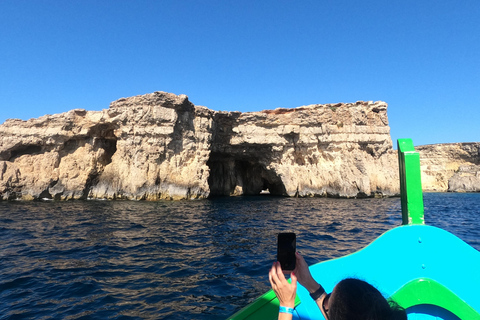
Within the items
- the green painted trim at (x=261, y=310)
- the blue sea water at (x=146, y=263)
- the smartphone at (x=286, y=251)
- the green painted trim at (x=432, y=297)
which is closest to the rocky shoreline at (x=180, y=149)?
the blue sea water at (x=146, y=263)

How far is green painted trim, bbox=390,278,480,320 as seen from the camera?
97.5 inches

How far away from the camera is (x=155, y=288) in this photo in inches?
196

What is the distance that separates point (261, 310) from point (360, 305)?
1.45 metres

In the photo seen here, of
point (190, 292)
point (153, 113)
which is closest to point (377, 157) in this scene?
point (153, 113)

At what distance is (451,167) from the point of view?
5347cm

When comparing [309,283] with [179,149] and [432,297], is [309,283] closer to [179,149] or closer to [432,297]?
[432,297]

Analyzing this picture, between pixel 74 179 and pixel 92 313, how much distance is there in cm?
2286

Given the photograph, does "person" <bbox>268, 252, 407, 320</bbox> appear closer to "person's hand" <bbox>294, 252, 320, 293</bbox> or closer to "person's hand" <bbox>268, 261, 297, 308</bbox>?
"person's hand" <bbox>268, 261, 297, 308</bbox>

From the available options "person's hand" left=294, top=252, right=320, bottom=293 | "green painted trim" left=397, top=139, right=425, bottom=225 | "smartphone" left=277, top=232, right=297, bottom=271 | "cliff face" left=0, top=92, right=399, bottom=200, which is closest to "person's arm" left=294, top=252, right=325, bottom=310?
"person's hand" left=294, top=252, right=320, bottom=293

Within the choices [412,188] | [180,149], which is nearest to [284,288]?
[412,188]

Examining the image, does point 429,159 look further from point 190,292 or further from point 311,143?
point 190,292

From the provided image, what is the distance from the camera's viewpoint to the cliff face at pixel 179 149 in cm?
2308

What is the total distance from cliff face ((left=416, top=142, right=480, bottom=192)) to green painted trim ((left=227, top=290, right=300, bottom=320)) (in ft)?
199

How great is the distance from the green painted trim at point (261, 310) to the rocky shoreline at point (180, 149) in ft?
71.5
